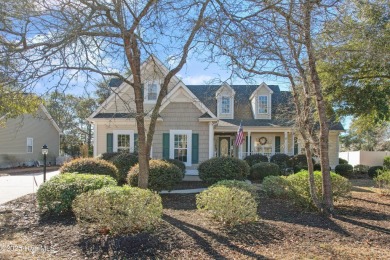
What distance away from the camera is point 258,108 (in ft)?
77.7

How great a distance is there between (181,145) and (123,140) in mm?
2978

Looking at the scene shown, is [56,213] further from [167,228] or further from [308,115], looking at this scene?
[308,115]

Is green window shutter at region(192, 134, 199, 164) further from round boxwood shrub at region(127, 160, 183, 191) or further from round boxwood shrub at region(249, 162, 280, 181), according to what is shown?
round boxwood shrub at region(127, 160, 183, 191)

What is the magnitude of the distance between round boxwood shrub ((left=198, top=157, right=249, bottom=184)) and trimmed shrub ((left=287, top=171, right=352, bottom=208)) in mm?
3286

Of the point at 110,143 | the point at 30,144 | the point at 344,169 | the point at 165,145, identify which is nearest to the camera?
the point at 165,145

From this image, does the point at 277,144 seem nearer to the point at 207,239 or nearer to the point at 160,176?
the point at 160,176

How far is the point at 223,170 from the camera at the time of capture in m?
13.3

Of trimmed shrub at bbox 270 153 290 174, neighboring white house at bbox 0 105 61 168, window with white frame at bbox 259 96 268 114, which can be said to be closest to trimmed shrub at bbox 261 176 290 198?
trimmed shrub at bbox 270 153 290 174

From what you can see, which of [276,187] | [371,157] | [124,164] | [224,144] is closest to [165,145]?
[124,164]

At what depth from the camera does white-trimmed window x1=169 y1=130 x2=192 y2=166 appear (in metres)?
17.4

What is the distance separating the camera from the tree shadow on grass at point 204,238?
5746mm

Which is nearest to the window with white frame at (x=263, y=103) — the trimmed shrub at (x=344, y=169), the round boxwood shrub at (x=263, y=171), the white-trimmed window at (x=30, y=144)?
the trimmed shrub at (x=344, y=169)

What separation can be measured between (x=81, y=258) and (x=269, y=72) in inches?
216

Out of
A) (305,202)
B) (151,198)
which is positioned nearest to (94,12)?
(151,198)
